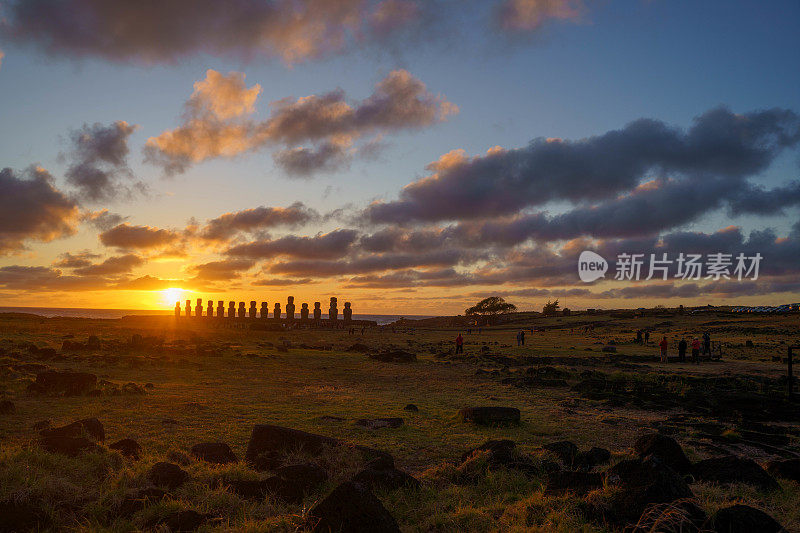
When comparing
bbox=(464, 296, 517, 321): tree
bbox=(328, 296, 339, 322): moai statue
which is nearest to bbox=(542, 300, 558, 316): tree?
bbox=(464, 296, 517, 321): tree

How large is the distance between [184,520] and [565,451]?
24.4ft

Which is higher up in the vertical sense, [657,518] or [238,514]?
[657,518]

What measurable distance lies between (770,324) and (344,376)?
265ft

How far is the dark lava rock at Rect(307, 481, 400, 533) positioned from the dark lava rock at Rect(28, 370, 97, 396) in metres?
14.9

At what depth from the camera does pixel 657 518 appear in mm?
5625

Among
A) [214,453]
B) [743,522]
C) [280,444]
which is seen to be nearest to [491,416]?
[280,444]

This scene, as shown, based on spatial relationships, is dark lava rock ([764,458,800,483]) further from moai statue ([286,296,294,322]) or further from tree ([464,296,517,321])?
tree ([464,296,517,321])

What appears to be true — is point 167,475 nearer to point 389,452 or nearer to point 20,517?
point 20,517

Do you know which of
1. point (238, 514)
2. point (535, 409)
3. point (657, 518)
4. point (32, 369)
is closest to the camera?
point (657, 518)

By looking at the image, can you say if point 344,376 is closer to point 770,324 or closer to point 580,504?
point 580,504

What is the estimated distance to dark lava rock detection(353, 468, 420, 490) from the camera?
786 cm

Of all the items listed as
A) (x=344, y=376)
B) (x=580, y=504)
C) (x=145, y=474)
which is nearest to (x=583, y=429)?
(x=580, y=504)

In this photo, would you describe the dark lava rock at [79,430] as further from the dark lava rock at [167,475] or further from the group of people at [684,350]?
the group of people at [684,350]

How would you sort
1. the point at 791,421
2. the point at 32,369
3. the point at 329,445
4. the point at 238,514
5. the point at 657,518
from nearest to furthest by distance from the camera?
the point at 657,518 → the point at 238,514 → the point at 329,445 → the point at 791,421 → the point at 32,369
